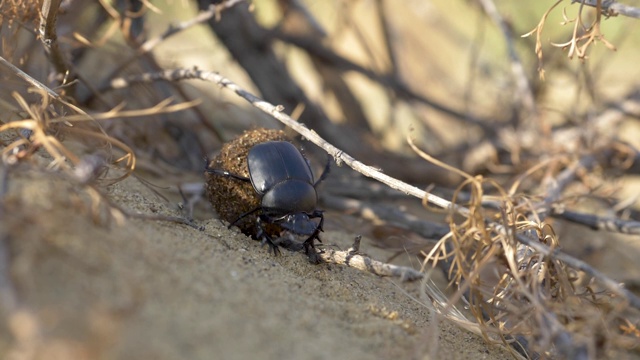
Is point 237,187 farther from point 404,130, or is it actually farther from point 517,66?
point 404,130

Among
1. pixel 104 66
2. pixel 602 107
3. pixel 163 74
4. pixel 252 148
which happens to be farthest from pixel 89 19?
pixel 602 107

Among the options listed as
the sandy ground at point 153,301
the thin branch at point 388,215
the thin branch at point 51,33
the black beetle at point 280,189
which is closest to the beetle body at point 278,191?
the black beetle at point 280,189

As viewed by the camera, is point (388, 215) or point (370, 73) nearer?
point (388, 215)

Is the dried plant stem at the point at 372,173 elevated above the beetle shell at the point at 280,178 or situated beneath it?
elevated above

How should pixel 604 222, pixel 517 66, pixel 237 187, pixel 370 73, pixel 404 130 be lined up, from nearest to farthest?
pixel 237 187 < pixel 604 222 < pixel 517 66 < pixel 370 73 < pixel 404 130

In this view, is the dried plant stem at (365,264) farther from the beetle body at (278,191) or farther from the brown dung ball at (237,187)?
the brown dung ball at (237,187)

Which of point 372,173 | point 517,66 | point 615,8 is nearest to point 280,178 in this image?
point 372,173
